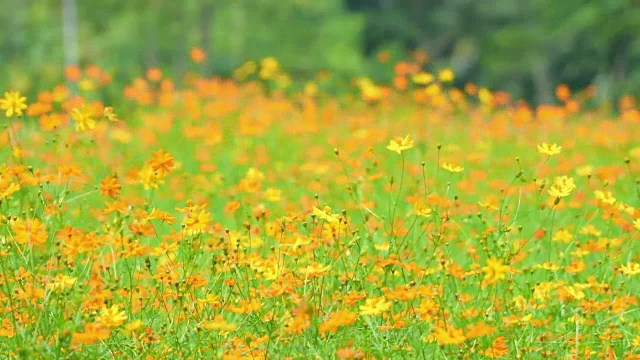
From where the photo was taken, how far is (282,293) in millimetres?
2637

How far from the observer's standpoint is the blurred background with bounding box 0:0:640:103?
2078cm

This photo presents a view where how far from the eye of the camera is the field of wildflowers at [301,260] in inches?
110

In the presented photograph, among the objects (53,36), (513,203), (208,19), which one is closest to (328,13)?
(208,19)

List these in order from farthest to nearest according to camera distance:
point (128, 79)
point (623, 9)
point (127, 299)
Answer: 1. point (128, 79)
2. point (623, 9)
3. point (127, 299)

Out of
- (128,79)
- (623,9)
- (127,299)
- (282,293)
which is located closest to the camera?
(282,293)

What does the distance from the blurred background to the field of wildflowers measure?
1236cm

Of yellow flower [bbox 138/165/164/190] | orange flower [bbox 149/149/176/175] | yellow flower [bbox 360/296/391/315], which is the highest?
orange flower [bbox 149/149/176/175]

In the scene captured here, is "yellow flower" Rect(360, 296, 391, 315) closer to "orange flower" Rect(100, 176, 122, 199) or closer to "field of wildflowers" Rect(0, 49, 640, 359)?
"field of wildflowers" Rect(0, 49, 640, 359)

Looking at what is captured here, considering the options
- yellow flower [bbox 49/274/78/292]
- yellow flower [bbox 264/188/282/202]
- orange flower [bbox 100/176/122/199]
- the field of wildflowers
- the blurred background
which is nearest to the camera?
yellow flower [bbox 49/274/78/292]

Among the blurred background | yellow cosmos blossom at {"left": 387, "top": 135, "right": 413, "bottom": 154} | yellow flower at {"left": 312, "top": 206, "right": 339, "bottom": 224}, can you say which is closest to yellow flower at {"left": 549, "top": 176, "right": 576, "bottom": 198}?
yellow cosmos blossom at {"left": 387, "top": 135, "right": 413, "bottom": 154}

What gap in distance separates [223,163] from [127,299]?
473cm

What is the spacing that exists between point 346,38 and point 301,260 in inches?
961

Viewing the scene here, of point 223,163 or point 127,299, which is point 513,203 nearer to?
point 223,163

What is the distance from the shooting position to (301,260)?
3.87 meters
